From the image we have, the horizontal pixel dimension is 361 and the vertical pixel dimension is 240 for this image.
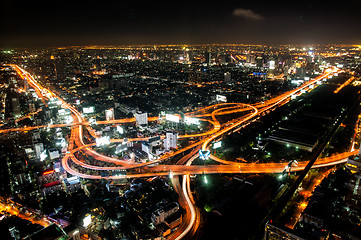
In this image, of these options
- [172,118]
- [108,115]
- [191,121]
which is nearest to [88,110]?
[108,115]

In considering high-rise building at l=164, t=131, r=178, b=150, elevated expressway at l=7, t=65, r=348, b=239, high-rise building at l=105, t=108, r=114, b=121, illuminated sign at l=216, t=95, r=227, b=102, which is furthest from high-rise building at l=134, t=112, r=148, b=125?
illuminated sign at l=216, t=95, r=227, b=102

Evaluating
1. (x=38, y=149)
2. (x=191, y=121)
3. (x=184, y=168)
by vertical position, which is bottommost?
(x=184, y=168)

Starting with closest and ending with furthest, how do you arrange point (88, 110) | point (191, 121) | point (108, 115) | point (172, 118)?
point (172, 118) < point (191, 121) < point (108, 115) < point (88, 110)

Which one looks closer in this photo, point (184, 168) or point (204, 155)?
point (184, 168)

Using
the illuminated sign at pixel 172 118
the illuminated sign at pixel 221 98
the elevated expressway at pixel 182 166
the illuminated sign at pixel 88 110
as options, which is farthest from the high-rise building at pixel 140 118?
the illuminated sign at pixel 221 98

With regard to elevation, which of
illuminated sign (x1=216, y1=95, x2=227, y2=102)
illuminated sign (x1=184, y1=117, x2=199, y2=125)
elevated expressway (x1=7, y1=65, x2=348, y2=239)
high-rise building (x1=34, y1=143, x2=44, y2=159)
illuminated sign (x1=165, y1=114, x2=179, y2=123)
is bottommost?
elevated expressway (x1=7, y1=65, x2=348, y2=239)

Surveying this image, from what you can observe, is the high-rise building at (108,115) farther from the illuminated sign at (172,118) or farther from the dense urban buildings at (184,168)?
the illuminated sign at (172,118)

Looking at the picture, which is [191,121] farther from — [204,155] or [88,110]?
[88,110]

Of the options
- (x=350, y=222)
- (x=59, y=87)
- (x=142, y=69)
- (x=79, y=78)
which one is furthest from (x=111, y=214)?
(x=142, y=69)

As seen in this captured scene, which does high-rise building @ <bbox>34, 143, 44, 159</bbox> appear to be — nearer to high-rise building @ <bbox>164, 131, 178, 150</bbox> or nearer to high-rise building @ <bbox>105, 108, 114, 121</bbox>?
high-rise building @ <bbox>105, 108, 114, 121</bbox>

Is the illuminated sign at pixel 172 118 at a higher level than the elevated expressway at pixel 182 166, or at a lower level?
higher
